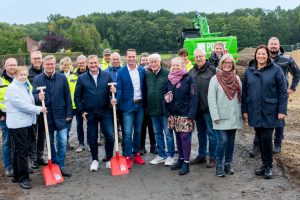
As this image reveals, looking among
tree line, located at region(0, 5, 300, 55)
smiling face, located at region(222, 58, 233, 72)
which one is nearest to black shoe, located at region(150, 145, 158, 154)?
smiling face, located at region(222, 58, 233, 72)

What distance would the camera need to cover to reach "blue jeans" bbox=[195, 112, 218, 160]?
266 inches

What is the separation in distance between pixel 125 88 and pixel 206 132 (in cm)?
154

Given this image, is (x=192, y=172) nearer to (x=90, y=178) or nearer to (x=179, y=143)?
(x=179, y=143)

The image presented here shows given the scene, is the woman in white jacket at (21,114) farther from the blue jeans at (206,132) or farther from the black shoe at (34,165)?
the blue jeans at (206,132)

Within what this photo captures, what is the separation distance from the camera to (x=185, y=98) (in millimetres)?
6488

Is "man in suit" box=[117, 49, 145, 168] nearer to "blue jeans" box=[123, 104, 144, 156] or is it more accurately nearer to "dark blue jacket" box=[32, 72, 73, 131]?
"blue jeans" box=[123, 104, 144, 156]

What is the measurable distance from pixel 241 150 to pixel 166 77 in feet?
7.35

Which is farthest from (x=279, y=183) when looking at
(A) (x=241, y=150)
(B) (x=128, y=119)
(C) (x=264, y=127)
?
(B) (x=128, y=119)

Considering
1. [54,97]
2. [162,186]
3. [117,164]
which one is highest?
[54,97]

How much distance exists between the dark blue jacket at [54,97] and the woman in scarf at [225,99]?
2305mm

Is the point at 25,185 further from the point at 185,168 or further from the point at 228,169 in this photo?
the point at 228,169

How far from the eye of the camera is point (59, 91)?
259 inches

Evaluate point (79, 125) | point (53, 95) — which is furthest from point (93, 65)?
point (79, 125)

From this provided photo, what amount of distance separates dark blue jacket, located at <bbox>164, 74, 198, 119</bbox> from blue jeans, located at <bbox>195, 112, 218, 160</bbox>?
0.41 m
